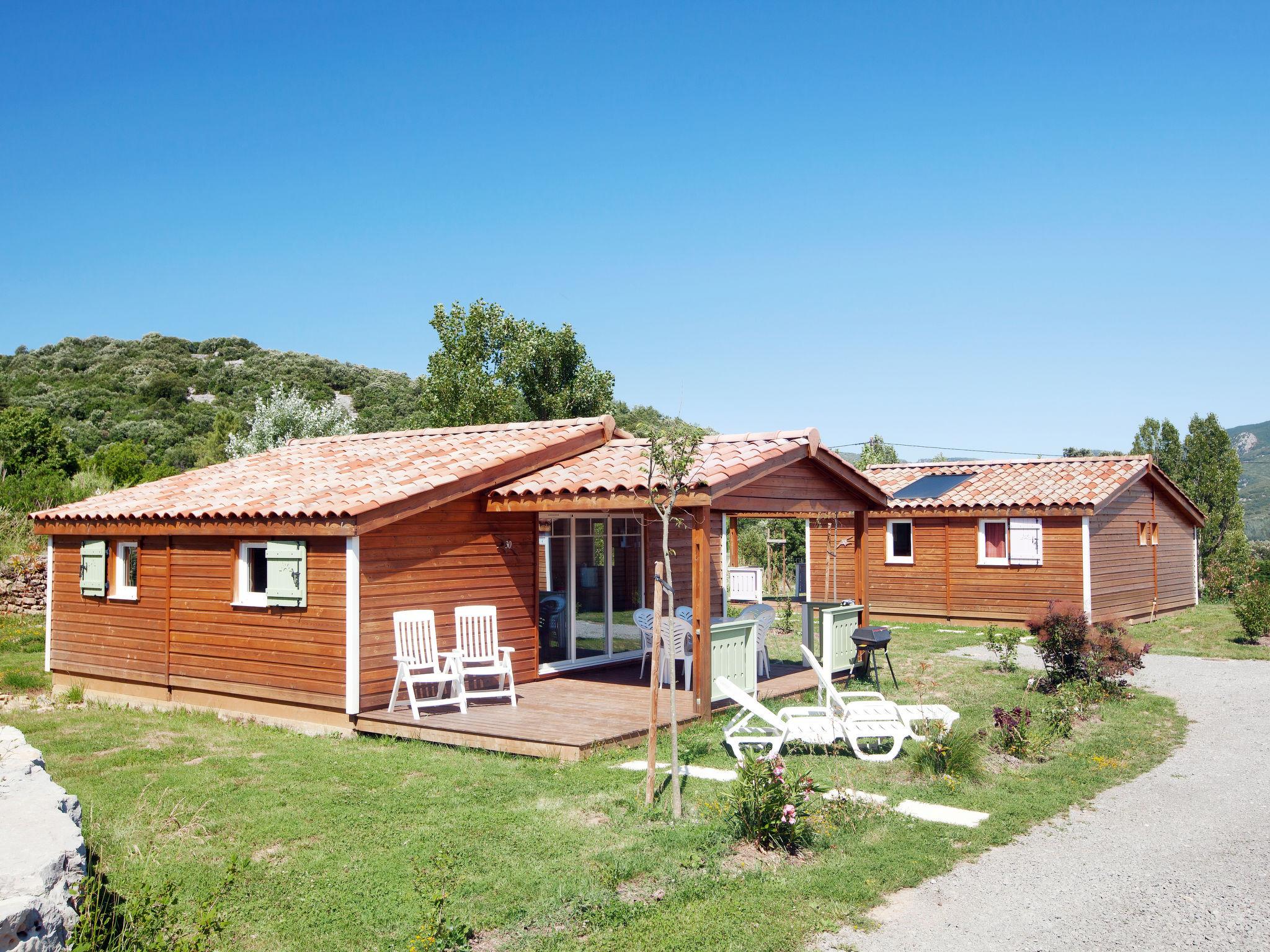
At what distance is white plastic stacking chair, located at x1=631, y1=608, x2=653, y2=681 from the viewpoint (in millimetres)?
12711

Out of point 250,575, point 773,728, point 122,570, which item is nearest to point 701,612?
point 773,728

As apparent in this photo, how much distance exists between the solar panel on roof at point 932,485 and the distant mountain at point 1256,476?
39.4 m

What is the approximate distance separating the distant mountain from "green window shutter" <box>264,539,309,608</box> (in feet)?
183

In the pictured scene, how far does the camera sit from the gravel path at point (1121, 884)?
4.64 meters

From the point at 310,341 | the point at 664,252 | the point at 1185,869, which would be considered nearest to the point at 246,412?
the point at 310,341

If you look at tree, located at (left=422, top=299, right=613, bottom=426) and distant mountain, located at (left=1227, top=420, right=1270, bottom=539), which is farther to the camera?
distant mountain, located at (left=1227, top=420, right=1270, bottom=539)

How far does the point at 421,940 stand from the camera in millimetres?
4488

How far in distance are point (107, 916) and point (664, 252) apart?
19.3 metres

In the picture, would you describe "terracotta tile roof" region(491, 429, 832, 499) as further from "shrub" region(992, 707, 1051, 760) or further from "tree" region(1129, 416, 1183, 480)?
"tree" region(1129, 416, 1183, 480)

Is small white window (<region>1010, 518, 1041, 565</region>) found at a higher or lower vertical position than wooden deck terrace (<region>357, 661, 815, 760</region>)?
higher

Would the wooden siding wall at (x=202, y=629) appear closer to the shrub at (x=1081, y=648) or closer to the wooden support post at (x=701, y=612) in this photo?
the wooden support post at (x=701, y=612)

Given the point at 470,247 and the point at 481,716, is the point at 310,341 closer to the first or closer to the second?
the point at 470,247

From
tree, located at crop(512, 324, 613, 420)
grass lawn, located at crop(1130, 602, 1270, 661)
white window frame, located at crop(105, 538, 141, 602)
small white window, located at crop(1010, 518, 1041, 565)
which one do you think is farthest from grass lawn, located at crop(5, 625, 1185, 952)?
tree, located at crop(512, 324, 613, 420)

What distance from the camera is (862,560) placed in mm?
13898
